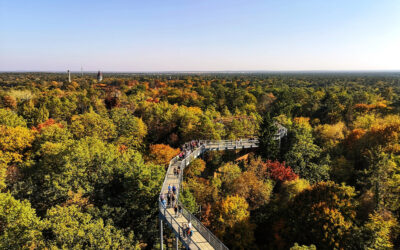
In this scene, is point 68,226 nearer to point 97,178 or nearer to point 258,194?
point 97,178

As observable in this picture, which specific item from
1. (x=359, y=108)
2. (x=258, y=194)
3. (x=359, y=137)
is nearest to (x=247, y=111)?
(x=359, y=108)

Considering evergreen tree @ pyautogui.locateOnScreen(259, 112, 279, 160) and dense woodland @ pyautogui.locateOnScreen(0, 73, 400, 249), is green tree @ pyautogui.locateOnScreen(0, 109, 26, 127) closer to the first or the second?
dense woodland @ pyautogui.locateOnScreen(0, 73, 400, 249)

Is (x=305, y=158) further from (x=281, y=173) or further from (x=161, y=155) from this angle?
(x=161, y=155)

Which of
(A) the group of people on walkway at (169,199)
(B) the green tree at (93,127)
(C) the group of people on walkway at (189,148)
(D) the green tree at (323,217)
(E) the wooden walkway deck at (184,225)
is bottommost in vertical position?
(D) the green tree at (323,217)

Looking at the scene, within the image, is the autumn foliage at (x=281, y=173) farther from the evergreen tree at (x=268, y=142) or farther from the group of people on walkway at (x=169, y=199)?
the group of people on walkway at (x=169, y=199)

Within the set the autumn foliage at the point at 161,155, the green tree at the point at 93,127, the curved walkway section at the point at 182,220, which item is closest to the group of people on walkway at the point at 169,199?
the curved walkway section at the point at 182,220

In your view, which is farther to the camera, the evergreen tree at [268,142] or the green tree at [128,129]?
the green tree at [128,129]

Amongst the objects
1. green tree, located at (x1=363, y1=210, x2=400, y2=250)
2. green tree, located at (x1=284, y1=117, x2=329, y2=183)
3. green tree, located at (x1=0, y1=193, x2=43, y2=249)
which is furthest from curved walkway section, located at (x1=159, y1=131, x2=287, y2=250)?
green tree, located at (x1=284, y1=117, x2=329, y2=183)

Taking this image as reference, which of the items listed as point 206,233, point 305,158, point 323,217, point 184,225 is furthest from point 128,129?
point 323,217
